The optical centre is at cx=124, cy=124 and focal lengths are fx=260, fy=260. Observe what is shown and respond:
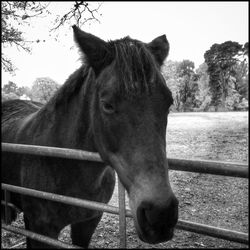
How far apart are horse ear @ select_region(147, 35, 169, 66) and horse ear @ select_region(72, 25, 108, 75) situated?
16.7 inches

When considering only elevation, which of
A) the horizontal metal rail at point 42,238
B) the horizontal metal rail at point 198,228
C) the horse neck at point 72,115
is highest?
the horse neck at point 72,115

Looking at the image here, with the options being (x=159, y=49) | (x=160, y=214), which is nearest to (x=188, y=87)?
(x=159, y=49)

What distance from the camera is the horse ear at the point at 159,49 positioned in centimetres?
213

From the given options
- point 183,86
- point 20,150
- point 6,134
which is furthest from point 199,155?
point 183,86

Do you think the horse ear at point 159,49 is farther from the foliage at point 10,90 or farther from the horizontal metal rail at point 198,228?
the foliage at point 10,90

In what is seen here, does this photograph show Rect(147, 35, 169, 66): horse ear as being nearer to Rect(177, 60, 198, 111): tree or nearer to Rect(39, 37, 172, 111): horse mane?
Rect(39, 37, 172, 111): horse mane

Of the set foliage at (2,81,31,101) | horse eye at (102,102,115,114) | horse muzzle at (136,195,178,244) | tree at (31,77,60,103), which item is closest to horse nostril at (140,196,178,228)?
horse muzzle at (136,195,178,244)

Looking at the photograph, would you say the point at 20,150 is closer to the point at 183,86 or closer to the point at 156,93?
the point at 156,93

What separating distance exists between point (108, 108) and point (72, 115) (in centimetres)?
78

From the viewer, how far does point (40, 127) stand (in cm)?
267

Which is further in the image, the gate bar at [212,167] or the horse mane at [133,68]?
the horse mane at [133,68]

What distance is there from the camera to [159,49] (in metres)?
2.16

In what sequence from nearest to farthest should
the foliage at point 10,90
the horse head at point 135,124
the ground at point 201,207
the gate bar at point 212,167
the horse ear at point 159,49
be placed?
the gate bar at point 212,167 < the horse head at point 135,124 < the horse ear at point 159,49 < the ground at point 201,207 < the foliage at point 10,90

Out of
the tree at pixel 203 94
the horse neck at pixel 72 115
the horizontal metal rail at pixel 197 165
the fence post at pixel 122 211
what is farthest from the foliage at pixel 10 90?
the tree at pixel 203 94
